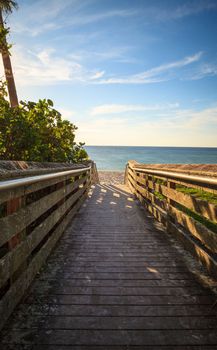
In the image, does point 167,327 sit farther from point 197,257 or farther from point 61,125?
point 61,125

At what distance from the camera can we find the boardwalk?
6.78 feet

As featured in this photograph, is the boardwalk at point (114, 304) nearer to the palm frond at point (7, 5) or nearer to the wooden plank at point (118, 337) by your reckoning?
the wooden plank at point (118, 337)

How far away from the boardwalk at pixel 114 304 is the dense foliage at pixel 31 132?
10.9ft

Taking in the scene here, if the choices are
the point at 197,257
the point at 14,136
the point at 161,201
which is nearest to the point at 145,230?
the point at 161,201

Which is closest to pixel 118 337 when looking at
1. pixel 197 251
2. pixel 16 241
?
pixel 16 241

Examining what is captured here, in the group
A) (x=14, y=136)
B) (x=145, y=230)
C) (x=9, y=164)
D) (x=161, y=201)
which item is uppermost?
(x=14, y=136)

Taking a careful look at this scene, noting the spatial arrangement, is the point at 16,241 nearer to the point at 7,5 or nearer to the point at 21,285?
the point at 21,285

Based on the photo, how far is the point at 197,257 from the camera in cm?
356

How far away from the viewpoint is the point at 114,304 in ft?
8.46

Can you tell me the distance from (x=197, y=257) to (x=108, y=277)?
4.05 feet

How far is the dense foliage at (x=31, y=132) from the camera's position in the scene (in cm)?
661

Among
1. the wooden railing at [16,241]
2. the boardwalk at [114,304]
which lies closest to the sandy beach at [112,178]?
the boardwalk at [114,304]

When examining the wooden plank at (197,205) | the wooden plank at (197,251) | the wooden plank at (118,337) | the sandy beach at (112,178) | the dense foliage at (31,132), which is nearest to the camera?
the wooden plank at (118,337)

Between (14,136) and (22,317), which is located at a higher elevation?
(14,136)
